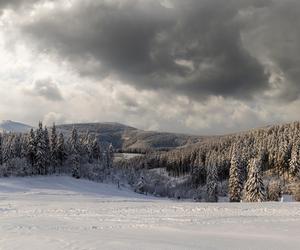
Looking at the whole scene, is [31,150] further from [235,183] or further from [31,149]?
[235,183]

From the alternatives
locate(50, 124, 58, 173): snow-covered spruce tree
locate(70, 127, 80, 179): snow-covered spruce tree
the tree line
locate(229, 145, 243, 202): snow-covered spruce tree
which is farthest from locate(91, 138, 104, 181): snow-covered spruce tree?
locate(229, 145, 243, 202): snow-covered spruce tree

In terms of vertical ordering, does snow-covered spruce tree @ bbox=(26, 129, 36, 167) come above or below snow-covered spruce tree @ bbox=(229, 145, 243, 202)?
above

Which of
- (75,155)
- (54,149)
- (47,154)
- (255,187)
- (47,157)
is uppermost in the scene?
(54,149)

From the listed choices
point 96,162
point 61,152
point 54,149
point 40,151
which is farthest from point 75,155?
point 96,162

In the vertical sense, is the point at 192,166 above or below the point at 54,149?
below

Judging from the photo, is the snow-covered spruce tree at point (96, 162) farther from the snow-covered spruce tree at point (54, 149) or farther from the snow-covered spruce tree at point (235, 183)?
the snow-covered spruce tree at point (235, 183)

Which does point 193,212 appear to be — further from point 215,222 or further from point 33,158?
point 33,158

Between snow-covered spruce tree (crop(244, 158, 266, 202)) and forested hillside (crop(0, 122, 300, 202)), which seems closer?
snow-covered spruce tree (crop(244, 158, 266, 202))

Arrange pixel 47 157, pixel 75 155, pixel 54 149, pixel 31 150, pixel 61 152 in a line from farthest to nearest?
pixel 61 152 < pixel 75 155 < pixel 54 149 < pixel 47 157 < pixel 31 150

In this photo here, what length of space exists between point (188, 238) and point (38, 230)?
29.7 feet

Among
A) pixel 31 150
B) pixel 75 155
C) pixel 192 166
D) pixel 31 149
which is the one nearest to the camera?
pixel 31 149

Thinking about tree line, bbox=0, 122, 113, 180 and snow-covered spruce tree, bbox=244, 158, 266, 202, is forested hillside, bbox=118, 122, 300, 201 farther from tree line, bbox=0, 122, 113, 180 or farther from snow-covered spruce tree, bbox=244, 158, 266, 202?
tree line, bbox=0, 122, 113, 180

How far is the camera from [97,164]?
138 meters

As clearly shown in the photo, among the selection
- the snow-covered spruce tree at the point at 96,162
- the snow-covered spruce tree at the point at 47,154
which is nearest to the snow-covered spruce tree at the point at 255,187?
the snow-covered spruce tree at the point at 47,154
